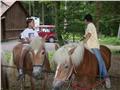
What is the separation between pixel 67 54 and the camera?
609 centimetres

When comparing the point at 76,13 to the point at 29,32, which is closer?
the point at 29,32

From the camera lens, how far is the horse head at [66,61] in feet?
19.0

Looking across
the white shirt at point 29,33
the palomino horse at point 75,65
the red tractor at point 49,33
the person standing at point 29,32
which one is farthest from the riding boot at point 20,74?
the red tractor at point 49,33

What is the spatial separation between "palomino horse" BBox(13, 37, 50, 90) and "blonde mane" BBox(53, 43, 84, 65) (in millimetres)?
561

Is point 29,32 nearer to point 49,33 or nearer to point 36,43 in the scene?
point 36,43

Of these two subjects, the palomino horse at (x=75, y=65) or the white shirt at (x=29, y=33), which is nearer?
the palomino horse at (x=75, y=65)

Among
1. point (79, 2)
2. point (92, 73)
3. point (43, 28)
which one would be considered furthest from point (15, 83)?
point (43, 28)

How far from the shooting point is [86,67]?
21.7ft

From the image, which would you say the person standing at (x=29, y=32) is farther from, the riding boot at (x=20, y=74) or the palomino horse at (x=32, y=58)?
the riding boot at (x=20, y=74)

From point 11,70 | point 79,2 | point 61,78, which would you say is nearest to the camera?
point 61,78

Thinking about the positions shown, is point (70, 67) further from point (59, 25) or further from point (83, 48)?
point (59, 25)

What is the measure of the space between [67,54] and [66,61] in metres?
0.18

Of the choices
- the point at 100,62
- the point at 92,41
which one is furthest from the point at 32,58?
the point at 100,62

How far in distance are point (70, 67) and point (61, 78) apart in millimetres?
347
